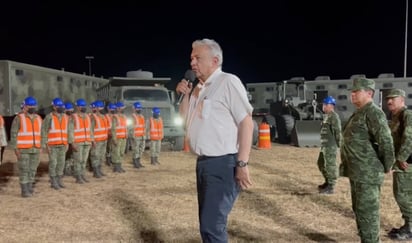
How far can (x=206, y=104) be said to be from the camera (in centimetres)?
280

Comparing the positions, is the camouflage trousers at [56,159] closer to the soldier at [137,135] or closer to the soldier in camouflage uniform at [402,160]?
the soldier at [137,135]

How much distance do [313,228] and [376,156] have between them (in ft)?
6.19

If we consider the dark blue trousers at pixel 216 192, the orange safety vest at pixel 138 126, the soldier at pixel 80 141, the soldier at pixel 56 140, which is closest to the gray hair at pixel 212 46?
the dark blue trousers at pixel 216 192

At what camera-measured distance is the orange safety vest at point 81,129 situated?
9.33 m

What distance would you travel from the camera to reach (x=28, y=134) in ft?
25.5

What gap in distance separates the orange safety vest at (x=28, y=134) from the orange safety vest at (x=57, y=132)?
47cm

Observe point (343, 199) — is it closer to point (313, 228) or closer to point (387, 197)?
point (387, 197)

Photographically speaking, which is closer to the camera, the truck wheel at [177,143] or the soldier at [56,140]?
the soldier at [56,140]

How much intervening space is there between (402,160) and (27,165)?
21.8ft

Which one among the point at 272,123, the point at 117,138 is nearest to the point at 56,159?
the point at 117,138

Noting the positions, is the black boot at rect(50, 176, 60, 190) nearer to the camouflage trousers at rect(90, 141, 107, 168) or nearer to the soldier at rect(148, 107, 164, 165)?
the camouflage trousers at rect(90, 141, 107, 168)

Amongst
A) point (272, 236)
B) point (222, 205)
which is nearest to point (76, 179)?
point (272, 236)

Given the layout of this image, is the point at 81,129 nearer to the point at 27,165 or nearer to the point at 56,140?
the point at 56,140

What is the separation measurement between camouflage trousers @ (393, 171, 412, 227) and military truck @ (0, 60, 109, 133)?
14681 millimetres
